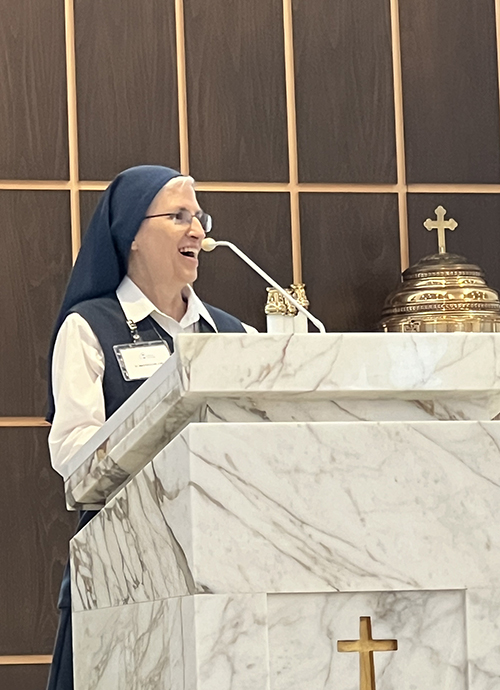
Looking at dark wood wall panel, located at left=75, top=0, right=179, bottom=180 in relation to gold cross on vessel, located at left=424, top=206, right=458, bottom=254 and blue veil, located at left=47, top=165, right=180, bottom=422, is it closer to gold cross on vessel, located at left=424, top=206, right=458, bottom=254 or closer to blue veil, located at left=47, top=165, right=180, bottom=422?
gold cross on vessel, located at left=424, top=206, right=458, bottom=254

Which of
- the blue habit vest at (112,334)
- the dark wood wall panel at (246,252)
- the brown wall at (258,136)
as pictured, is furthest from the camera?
the dark wood wall panel at (246,252)

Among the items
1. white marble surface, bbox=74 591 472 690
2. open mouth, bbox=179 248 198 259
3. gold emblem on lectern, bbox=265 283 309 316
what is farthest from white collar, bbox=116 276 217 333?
white marble surface, bbox=74 591 472 690

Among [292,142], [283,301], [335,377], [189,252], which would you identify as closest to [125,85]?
[292,142]

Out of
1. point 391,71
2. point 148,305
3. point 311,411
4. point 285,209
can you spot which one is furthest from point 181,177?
point 311,411

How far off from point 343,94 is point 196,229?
1.79 m

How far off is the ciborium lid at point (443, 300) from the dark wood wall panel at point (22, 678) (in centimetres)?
187

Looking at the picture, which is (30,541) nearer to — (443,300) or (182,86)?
(443,300)

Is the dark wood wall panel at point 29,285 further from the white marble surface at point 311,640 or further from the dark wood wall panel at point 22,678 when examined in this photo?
the white marble surface at point 311,640

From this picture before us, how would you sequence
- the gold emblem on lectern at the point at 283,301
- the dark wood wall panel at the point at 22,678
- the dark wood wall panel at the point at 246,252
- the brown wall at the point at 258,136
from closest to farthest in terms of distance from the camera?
the dark wood wall panel at the point at 22,678 → the gold emblem on lectern at the point at 283,301 → the brown wall at the point at 258,136 → the dark wood wall panel at the point at 246,252

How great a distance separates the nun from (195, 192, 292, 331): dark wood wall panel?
4.02ft

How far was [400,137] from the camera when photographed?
570 centimetres

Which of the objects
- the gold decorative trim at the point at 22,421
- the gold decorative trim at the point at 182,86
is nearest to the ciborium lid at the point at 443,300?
the gold decorative trim at the point at 182,86

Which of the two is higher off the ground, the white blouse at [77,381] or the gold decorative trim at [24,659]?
the white blouse at [77,381]

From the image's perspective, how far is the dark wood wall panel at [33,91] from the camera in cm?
544
